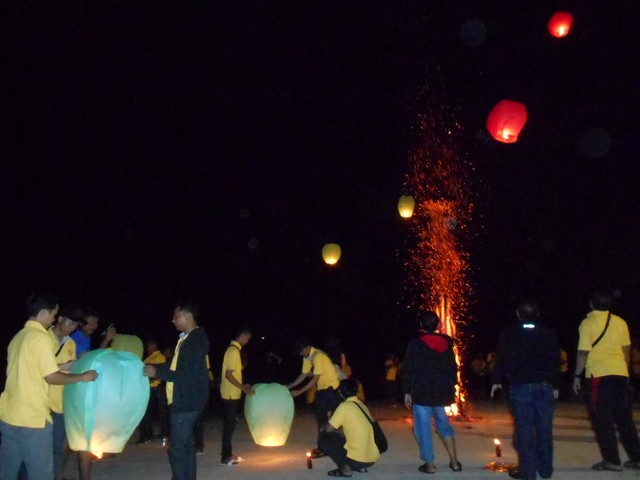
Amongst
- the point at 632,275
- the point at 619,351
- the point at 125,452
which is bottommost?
the point at 125,452

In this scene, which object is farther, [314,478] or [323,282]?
[323,282]

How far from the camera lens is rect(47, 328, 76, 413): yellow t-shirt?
298 inches

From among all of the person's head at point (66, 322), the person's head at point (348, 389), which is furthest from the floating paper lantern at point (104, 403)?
the person's head at point (348, 389)

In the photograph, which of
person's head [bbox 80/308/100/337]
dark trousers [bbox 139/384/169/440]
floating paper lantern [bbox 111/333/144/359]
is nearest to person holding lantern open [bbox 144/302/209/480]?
person's head [bbox 80/308/100/337]

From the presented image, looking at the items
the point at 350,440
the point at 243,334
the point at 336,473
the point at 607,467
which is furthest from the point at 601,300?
the point at 243,334

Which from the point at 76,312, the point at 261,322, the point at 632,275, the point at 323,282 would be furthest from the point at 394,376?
the point at 323,282

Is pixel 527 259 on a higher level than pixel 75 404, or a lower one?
higher

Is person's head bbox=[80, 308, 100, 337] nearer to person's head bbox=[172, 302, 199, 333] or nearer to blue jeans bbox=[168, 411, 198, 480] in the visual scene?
person's head bbox=[172, 302, 199, 333]

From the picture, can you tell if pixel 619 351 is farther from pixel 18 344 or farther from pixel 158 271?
pixel 158 271

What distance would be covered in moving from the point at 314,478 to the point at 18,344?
414 centimetres

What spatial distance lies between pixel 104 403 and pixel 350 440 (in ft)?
10.9

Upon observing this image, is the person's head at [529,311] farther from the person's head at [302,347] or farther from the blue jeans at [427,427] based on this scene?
the person's head at [302,347]

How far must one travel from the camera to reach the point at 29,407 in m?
5.94

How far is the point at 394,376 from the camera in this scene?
21.6 m
